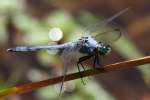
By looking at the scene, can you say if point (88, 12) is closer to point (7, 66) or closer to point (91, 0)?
point (91, 0)

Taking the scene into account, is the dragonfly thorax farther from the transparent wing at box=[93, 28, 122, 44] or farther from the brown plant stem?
the brown plant stem

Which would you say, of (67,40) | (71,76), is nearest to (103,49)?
(71,76)

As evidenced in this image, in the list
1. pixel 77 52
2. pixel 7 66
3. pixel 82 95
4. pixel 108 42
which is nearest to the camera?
pixel 77 52

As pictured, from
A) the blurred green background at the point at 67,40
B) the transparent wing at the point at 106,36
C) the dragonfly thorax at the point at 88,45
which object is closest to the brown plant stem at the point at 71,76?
the dragonfly thorax at the point at 88,45

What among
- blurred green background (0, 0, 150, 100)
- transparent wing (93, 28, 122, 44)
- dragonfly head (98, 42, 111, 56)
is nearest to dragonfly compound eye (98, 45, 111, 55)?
dragonfly head (98, 42, 111, 56)

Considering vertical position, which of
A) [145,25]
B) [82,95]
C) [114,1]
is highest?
[114,1]

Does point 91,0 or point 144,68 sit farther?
point 91,0

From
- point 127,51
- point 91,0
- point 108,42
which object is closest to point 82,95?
point 127,51

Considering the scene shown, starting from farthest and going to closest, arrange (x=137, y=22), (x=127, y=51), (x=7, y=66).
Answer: (x=137, y=22), (x=7, y=66), (x=127, y=51)
